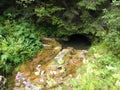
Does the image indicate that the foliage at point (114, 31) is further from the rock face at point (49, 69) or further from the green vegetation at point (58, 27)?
the rock face at point (49, 69)

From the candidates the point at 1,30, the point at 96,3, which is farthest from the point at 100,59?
the point at 1,30

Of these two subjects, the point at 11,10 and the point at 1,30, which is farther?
the point at 11,10

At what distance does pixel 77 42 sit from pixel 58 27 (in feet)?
3.42

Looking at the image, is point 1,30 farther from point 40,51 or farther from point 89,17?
point 89,17

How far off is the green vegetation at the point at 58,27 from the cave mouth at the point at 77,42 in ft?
1.07

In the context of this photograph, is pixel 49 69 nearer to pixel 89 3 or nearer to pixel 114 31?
pixel 114 31

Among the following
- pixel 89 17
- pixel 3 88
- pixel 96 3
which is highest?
pixel 96 3

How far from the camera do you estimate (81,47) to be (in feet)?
30.6

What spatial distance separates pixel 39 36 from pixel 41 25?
1.86 ft

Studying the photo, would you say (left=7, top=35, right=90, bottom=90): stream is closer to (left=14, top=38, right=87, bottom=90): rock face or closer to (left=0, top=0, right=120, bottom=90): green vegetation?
(left=14, top=38, right=87, bottom=90): rock face

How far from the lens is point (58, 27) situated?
9.16 meters

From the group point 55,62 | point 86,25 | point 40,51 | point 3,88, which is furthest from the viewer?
point 86,25

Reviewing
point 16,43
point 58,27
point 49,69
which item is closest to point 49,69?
point 49,69

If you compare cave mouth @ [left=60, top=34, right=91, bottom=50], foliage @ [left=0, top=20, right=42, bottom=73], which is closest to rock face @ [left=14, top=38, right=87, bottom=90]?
foliage @ [left=0, top=20, right=42, bottom=73]
